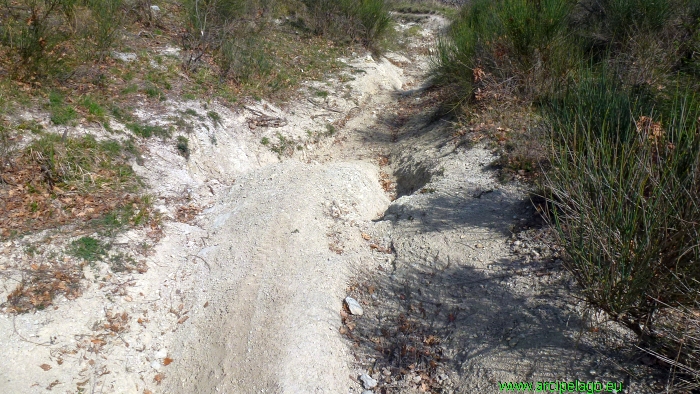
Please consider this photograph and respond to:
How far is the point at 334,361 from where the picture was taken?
4363 mm

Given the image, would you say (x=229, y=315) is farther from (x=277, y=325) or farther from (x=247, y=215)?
(x=247, y=215)

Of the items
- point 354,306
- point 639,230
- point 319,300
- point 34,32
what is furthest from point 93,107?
point 639,230

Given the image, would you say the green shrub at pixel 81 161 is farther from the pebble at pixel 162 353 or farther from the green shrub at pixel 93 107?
the pebble at pixel 162 353

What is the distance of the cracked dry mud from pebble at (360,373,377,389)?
0.20 feet

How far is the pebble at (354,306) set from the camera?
4887 millimetres

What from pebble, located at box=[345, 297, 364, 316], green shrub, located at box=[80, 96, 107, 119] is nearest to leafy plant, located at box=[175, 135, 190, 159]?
green shrub, located at box=[80, 96, 107, 119]

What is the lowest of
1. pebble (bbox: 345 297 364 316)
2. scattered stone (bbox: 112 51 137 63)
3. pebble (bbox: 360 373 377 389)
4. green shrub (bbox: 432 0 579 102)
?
pebble (bbox: 360 373 377 389)

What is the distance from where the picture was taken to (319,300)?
4.90 metres

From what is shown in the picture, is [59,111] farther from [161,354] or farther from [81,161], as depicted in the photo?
[161,354]

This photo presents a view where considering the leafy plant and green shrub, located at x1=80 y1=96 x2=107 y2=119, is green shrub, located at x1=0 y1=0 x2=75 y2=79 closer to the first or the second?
green shrub, located at x1=80 y1=96 x2=107 y2=119

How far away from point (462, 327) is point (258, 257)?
2310 millimetres

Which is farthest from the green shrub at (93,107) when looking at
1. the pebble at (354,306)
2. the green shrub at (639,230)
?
the green shrub at (639,230)

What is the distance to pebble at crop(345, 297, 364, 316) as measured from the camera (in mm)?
4887

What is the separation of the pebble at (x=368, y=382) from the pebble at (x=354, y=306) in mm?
710
